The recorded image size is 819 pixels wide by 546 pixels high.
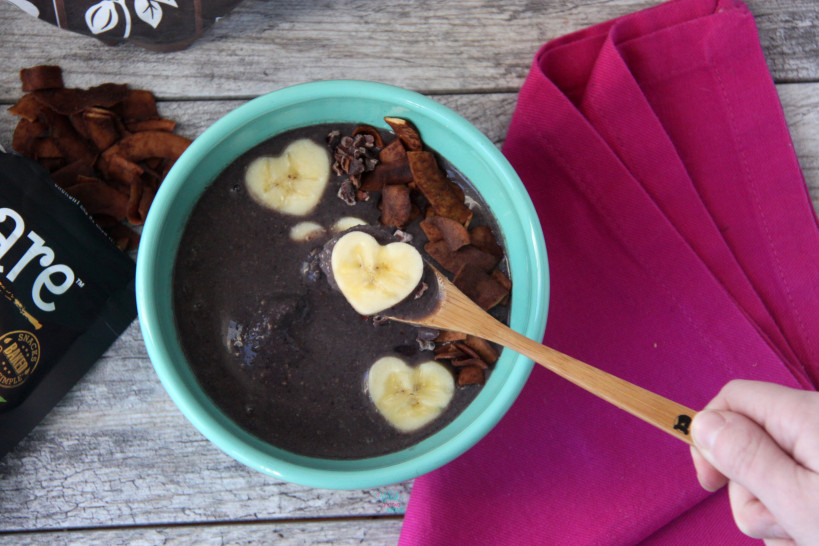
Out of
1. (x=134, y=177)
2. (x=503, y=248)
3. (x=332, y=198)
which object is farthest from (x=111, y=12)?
(x=503, y=248)

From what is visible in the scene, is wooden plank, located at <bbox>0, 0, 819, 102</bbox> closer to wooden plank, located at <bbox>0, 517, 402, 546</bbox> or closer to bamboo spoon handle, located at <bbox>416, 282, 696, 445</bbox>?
bamboo spoon handle, located at <bbox>416, 282, 696, 445</bbox>

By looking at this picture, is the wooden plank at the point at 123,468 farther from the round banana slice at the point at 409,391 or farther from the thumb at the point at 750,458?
the thumb at the point at 750,458

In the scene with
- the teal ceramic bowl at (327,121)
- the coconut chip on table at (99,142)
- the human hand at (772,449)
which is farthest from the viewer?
the coconut chip on table at (99,142)

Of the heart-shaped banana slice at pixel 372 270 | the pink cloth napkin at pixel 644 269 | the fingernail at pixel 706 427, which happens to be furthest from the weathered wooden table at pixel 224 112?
the fingernail at pixel 706 427

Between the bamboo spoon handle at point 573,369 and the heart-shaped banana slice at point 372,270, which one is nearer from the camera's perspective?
the bamboo spoon handle at point 573,369

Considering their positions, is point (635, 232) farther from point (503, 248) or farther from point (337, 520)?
point (337, 520)

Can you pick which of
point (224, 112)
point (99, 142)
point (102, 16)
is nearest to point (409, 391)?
point (224, 112)

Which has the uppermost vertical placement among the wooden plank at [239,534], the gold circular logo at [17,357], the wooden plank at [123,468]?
the gold circular logo at [17,357]

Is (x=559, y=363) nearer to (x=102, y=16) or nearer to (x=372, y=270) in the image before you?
(x=372, y=270)
